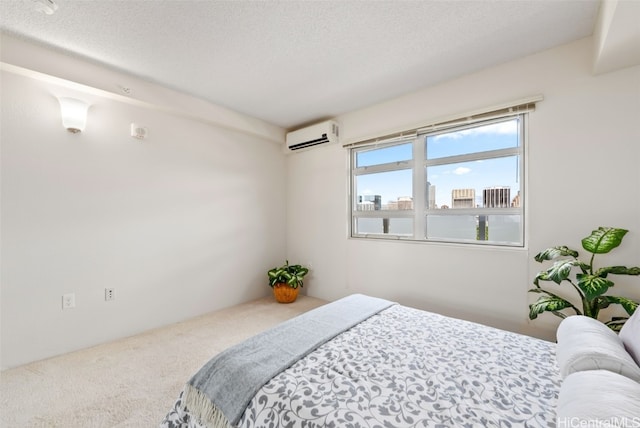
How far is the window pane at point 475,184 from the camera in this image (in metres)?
2.28

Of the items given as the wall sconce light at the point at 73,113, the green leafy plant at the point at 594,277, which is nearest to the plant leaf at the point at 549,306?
the green leafy plant at the point at 594,277

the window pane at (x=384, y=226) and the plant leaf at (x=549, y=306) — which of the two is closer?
the plant leaf at (x=549, y=306)

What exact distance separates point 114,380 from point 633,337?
2.87 m

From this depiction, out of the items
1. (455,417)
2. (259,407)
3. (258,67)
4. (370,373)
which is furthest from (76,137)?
(455,417)

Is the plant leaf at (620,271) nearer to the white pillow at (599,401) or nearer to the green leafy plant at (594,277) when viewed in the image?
the green leafy plant at (594,277)

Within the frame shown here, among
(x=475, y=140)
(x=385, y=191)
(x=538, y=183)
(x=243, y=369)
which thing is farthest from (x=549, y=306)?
(x=243, y=369)

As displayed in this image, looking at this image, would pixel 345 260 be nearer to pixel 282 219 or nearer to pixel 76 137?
pixel 282 219

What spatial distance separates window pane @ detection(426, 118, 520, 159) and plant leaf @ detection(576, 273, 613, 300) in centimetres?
120

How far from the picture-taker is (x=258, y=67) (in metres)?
2.24

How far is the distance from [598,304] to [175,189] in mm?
3657

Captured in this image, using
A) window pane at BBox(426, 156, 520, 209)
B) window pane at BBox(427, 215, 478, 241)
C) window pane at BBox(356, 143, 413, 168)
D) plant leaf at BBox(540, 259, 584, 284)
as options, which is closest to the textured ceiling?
window pane at BBox(356, 143, 413, 168)

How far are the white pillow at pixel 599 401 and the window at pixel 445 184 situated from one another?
1.58 metres

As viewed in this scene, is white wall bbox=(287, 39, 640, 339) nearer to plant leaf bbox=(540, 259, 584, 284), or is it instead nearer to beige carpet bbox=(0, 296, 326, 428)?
plant leaf bbox=(540, 259, 584, 284)

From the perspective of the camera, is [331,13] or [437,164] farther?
[437,164]
